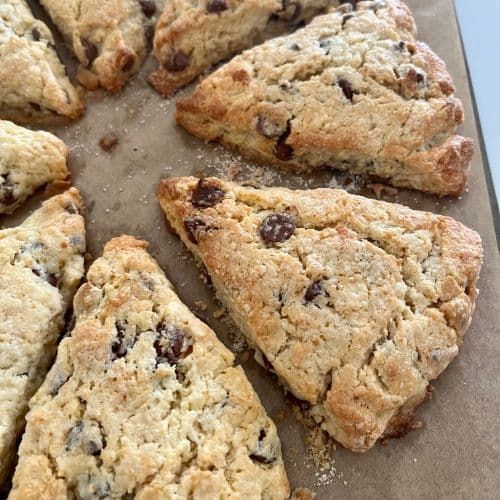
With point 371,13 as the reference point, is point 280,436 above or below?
below

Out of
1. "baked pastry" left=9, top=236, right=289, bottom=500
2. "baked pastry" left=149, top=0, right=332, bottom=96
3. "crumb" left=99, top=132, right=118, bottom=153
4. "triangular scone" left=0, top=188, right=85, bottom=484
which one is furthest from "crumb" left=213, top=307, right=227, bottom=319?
"baked pastry" left=149, top=0, right=332, bottom=96

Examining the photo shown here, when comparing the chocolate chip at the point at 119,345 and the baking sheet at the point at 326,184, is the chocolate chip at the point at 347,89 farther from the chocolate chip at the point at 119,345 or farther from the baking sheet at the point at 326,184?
the chocolate chip at the point at 119,345

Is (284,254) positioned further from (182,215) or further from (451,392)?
(451,392)

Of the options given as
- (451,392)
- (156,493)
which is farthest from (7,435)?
(451,392)

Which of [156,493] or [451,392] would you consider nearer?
[156,493]

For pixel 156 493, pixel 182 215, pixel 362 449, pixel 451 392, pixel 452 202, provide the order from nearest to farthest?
pixel 156 493 < pixel 362 449 < pixel 451 392 < pixel 182 215 < pixel 452 202

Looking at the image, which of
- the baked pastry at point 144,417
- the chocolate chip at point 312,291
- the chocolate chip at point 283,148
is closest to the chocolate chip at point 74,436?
the baked pastry at point 144,417

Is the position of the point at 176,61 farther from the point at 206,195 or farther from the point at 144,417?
the point at 144,417
